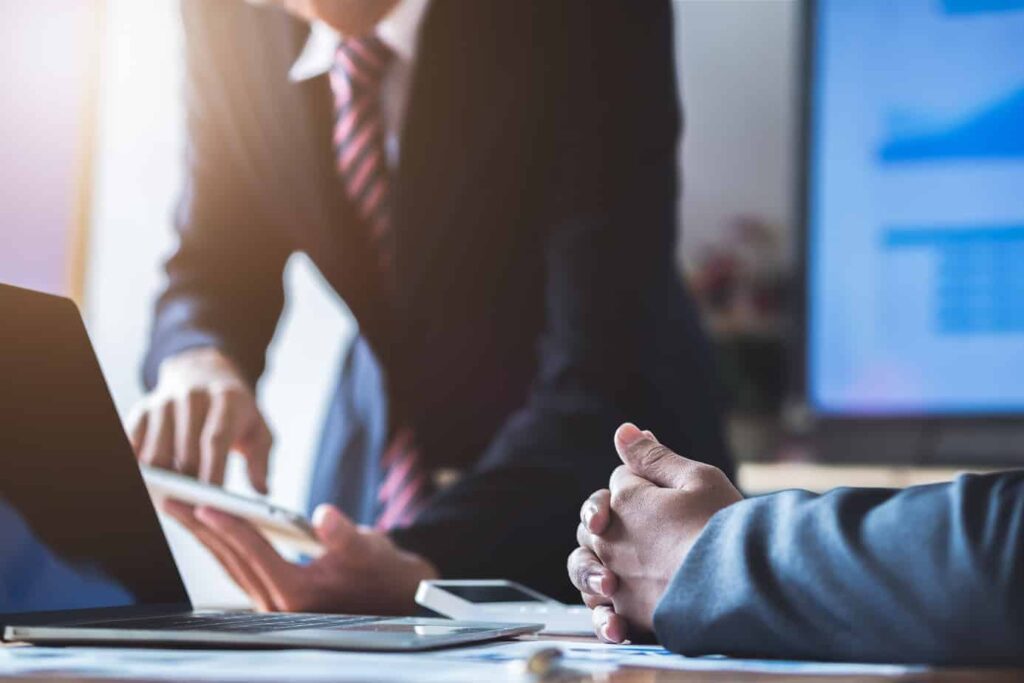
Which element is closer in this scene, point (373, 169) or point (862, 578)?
point (862, 578)

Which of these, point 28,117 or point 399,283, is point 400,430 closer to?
point 399,283

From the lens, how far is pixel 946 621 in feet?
1.92

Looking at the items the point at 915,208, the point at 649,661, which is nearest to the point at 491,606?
the point at 649,661

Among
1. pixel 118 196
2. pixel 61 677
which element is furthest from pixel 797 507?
pixel 118 196

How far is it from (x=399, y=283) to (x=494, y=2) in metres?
0.44

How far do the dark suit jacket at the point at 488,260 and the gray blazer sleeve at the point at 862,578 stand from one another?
0.92 metres

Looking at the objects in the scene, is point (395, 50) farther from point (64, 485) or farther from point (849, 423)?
point (64, 485)

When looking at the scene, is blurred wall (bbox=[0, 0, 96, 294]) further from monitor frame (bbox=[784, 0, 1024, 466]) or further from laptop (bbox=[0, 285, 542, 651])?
monitor frame (bbox=[784, 0, 1024, 466])

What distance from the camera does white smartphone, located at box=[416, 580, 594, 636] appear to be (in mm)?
963

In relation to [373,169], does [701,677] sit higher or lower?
lower

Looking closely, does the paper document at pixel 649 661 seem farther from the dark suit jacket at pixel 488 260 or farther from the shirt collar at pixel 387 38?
the shirt collar at pixel 387 38

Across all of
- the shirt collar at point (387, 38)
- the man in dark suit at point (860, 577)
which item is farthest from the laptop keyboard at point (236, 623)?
the shirt collar at point (387, 38)

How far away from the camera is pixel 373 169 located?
1.77 metres

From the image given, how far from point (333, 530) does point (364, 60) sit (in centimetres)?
78
